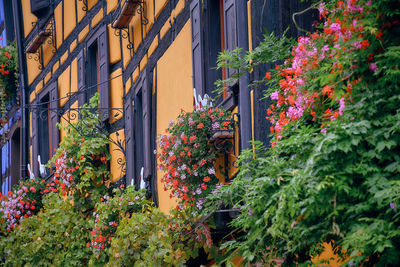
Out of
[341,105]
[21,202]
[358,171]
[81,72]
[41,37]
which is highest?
[41,37]

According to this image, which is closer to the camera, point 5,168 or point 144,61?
point 144,61

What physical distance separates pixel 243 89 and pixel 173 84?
9.53 ft

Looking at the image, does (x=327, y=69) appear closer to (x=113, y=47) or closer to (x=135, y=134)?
(x=135, y=134)

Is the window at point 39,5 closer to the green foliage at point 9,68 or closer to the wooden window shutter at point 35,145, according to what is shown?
the green foliage at point 9,68

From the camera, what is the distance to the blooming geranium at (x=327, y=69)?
386 cm

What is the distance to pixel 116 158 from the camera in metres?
11.5

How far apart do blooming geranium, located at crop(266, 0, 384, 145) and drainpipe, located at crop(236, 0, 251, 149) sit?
0.86 m

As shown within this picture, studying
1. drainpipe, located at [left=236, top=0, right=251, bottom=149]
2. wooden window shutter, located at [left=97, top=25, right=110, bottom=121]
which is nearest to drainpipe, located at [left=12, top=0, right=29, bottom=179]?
wooden window shutter, located at [left=97, top=25, right=110, bottom=121]

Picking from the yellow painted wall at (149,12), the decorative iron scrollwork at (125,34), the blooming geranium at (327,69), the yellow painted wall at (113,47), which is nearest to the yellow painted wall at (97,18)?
the yellow painted wall at (113,47)

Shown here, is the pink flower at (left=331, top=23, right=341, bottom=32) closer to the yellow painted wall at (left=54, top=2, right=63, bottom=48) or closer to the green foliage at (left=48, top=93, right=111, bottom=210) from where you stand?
the green foliage at (left=48, top=93, right=111, bottom=210)

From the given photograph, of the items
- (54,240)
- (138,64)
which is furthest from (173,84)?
(54,240)

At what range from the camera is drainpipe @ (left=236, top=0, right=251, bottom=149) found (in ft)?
19.8

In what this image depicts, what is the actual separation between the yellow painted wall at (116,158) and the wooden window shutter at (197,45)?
12.0ft

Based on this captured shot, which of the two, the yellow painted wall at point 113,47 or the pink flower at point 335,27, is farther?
the yellow painted wall at point 113,47
